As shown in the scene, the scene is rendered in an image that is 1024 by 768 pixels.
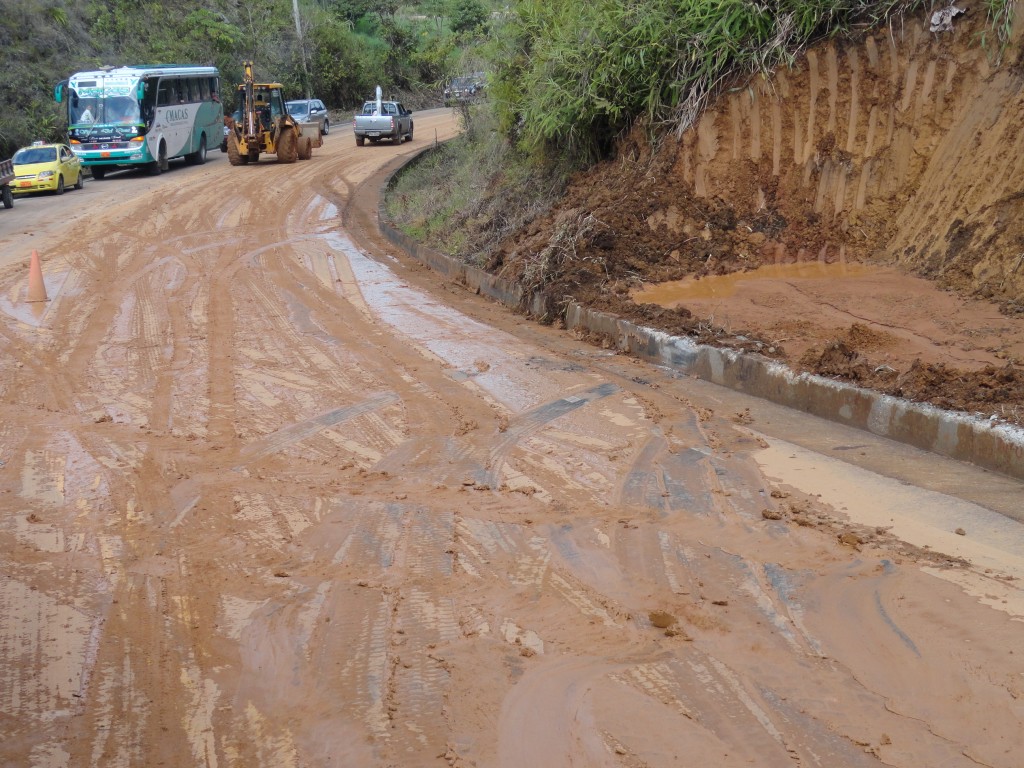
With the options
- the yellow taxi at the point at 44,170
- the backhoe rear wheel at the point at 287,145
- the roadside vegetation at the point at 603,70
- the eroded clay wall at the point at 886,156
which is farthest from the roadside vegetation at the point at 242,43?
the eroded clay wall at the point at 886,156

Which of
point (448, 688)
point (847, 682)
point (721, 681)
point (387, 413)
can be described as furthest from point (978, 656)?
point (387, 413)

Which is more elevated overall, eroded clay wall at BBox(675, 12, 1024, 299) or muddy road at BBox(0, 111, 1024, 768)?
eroded clay wall at BBox(675, 12, 1024, 299)

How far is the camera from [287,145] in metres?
32.3

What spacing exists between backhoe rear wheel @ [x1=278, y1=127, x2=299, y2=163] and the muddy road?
76.4 ft

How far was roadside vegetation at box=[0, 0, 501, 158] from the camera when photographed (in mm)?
36750

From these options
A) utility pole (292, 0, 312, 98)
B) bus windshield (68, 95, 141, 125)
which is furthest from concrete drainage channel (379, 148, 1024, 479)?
utility pole (292, 0, 312, 98)

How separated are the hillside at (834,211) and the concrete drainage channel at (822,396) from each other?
25cm

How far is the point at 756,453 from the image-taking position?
710 cm

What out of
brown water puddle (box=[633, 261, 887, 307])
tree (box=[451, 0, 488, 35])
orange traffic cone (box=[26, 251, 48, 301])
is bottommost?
orange traffic cone (box=[26, 251, 48, 301])

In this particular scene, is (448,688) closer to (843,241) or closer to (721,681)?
(721,681)

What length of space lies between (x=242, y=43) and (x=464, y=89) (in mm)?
33775

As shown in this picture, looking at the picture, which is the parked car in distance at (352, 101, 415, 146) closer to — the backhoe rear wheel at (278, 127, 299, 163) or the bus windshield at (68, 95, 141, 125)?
the backhoe rear wheel at (278, 127, 299, 163)

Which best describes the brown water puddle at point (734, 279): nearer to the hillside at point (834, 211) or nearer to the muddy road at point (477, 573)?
the hillside at point (834, 211)

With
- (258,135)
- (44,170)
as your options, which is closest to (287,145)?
(258,135)
